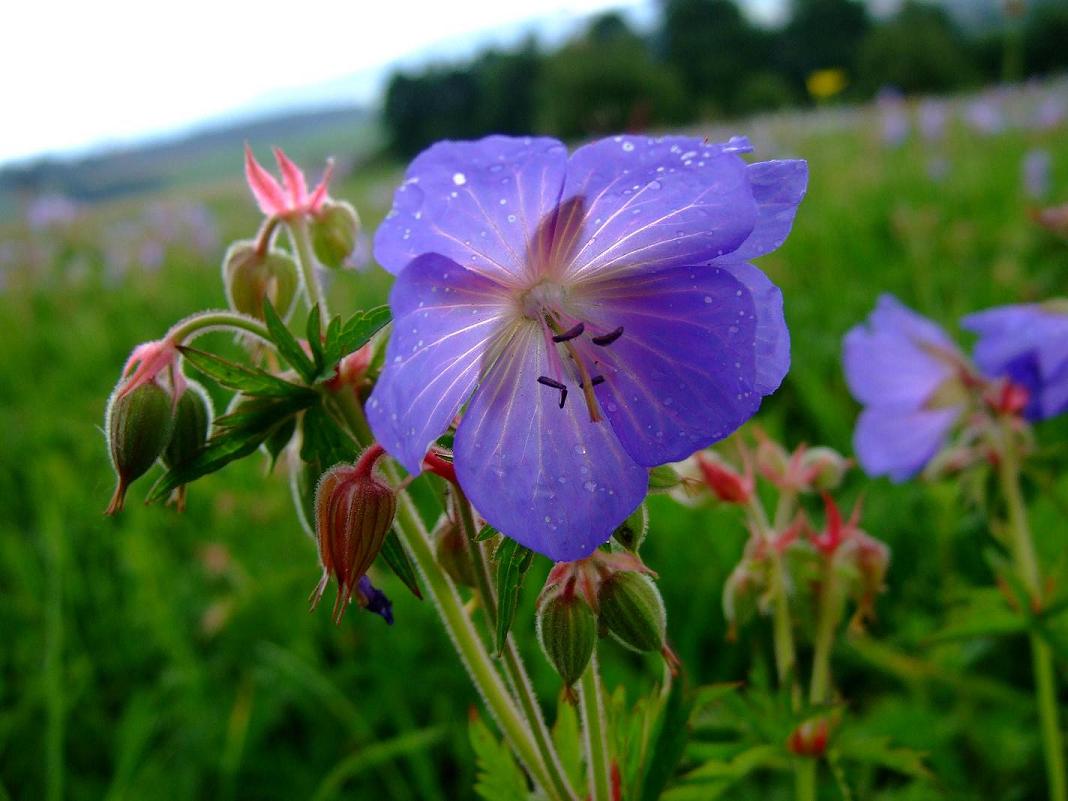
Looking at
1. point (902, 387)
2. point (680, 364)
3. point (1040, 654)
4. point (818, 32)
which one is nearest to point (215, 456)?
point (680, 364)

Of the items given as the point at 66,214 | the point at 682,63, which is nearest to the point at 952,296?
the point at 66,214

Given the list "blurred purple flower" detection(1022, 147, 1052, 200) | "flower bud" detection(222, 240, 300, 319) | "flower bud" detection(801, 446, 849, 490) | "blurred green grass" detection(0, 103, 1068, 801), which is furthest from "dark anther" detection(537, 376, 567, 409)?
"blurred purple flower" detection(1022, 147, 1052, 200)

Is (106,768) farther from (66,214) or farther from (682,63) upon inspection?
(682,63)

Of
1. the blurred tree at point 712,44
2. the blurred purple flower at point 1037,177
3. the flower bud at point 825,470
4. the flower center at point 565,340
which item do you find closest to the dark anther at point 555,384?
the flower center at point 565,340

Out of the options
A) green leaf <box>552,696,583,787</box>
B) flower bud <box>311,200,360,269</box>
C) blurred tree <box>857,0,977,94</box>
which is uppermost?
flower bud <box>311,200,360,269</box>

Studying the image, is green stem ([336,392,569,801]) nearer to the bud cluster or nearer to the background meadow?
the bud cluster

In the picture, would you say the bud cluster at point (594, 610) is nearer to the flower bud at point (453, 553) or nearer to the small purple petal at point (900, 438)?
the flower bud at point (453, 553)
